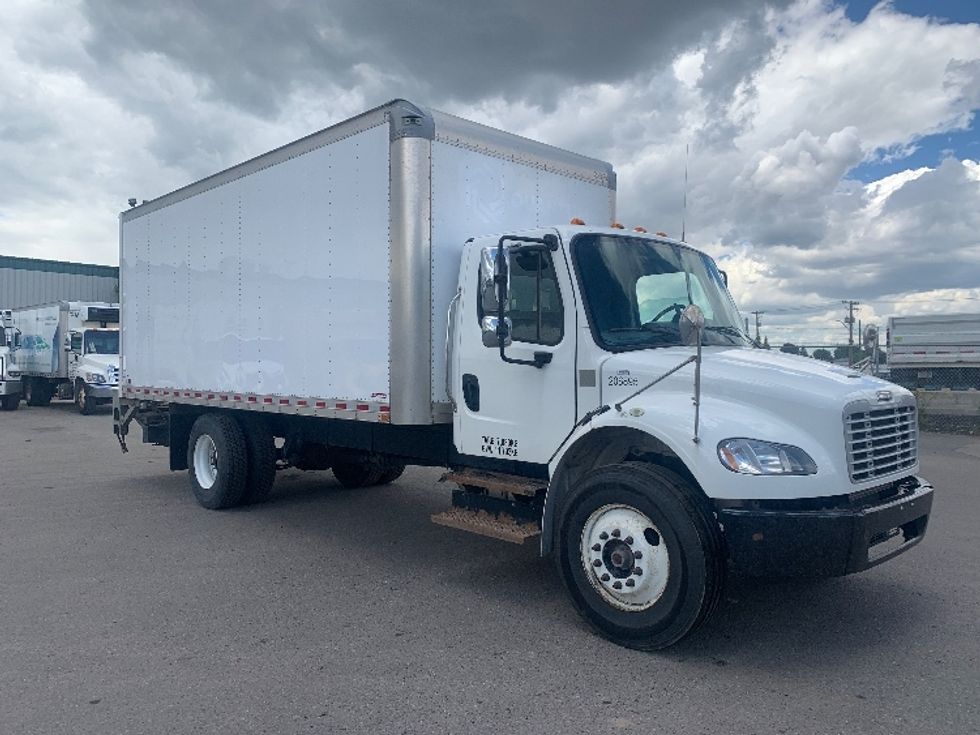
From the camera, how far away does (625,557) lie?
15.2ft

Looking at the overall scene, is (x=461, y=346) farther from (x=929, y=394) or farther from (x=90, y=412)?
(x=90, y=412)

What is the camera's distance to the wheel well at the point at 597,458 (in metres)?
4.84

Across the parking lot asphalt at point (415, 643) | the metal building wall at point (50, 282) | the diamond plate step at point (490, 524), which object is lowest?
the parking lot asphalt at point (415, 643)

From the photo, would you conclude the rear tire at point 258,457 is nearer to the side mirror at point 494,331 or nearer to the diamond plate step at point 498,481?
the diamond plate step at point 498,481

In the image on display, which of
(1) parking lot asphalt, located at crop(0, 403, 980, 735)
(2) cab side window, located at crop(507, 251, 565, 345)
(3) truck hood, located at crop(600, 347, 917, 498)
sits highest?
(2) cab side window, located at crop(507, 251, 565, 345)

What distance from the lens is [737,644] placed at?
15.6 feet

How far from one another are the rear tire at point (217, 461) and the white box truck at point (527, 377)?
33 millimetres

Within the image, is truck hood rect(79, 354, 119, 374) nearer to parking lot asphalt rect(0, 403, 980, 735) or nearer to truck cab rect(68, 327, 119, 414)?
truck cab rect(68, 327, 119, 414)

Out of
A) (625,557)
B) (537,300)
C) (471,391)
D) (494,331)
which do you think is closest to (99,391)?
(471,391)

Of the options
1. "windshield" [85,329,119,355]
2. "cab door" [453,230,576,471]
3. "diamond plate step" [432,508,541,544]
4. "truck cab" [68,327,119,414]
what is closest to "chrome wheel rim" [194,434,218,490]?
"diamond plate step" [432,508,541,544]

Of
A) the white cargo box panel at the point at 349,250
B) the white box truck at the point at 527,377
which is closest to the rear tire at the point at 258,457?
the white box truck at the point at 527,377

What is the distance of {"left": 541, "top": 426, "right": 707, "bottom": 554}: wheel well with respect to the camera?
484cm

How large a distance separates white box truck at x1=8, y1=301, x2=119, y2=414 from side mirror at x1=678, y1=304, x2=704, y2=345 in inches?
763

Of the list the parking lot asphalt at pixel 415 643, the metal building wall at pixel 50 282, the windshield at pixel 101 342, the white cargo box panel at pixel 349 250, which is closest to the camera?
the parking lot asphalt at pixel 415 643
